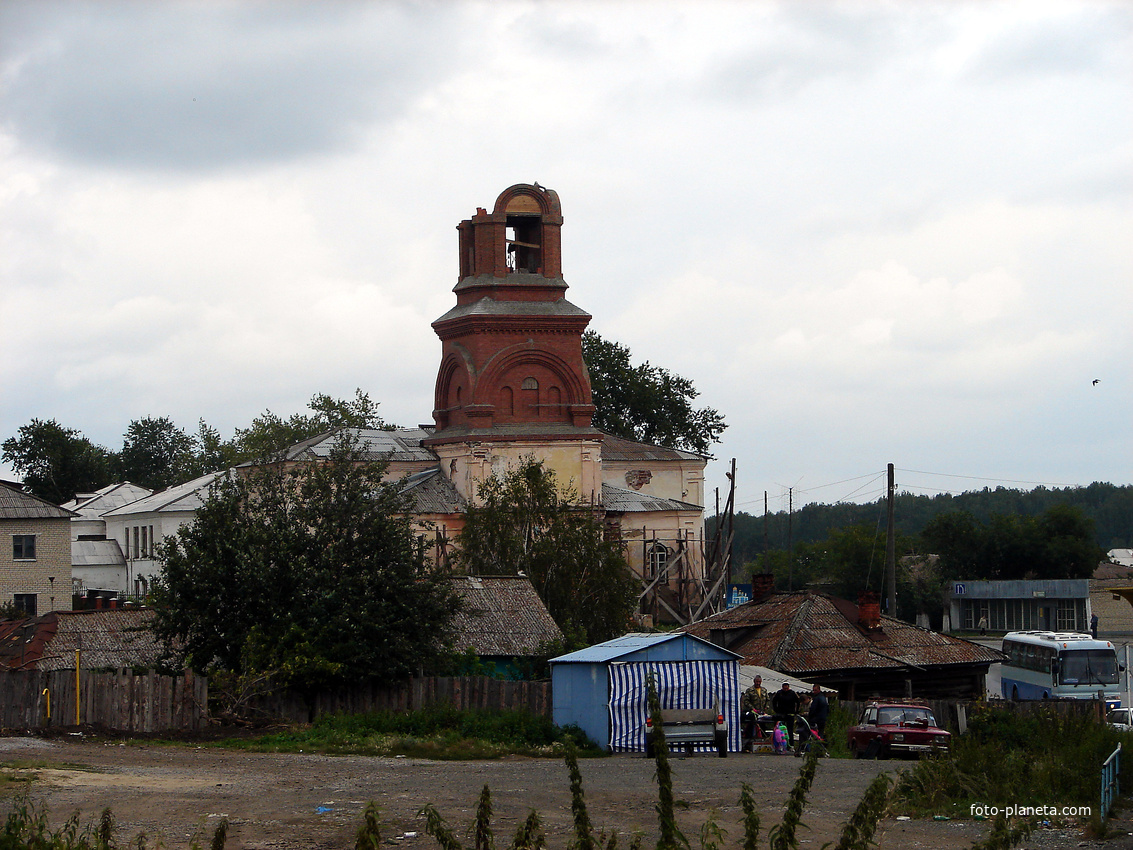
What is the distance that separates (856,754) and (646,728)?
3693 mm

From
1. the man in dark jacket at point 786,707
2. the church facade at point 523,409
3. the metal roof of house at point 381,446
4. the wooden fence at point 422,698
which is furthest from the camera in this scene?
the metal roof of house at point 381,446

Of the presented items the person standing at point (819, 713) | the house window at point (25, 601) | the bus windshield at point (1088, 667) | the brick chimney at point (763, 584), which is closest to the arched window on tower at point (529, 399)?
the brick chimney at point (763, 584)

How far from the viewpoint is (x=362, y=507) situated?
25.3 m

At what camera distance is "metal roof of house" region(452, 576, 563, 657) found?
1078 inches

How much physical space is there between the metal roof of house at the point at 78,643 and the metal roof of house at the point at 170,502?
1204 inches

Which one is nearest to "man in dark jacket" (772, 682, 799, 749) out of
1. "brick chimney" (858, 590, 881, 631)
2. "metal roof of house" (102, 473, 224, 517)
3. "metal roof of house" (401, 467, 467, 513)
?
"brick chimney" (858, 590, 881, 631)

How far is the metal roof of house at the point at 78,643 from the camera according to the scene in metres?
26.8

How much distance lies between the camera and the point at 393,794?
15523 mm

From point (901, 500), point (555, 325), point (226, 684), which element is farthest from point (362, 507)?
point (901, 500)

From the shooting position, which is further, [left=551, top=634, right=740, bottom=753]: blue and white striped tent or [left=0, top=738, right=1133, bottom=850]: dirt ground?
[left=551, top=634, right=740, bottom=753]: blue and white striped tent

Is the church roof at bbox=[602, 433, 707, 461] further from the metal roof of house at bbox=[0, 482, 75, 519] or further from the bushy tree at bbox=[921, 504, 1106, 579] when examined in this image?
the metal roof of house at bbox=[0, 482, 75, 519]

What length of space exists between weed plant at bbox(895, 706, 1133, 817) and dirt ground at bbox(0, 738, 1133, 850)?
70cm

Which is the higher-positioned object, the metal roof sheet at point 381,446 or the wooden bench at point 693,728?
the metal roof sheet at point 381,446

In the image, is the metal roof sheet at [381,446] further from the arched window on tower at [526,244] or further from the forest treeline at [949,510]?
the forest treeline at [949,510]
